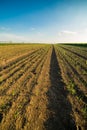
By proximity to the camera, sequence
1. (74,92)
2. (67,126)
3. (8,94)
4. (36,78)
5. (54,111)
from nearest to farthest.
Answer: (67,126)
(54,111)
(8,94)
(74,92)
(36,78)

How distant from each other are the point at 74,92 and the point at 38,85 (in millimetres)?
1879

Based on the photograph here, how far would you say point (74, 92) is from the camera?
19.2 feet

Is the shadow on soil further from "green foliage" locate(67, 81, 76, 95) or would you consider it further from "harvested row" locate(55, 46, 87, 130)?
Answer: "green foliage" locate(67, 81, 76, 95)

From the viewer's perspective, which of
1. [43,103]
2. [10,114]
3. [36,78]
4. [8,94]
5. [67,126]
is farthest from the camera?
[36,78]

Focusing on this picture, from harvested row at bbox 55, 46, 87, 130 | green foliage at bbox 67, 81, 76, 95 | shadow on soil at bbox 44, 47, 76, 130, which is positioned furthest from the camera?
green foliage at bbox 67, 81, 76, 95

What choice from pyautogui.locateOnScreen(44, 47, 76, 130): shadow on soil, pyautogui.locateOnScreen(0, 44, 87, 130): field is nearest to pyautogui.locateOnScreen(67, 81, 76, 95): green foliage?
pyautogui.locateOnScreen(0, 44, 87, 130): field

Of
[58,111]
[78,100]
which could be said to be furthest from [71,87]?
[58,111]

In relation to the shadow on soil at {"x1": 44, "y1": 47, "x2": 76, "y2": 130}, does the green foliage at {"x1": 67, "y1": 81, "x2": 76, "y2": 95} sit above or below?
below

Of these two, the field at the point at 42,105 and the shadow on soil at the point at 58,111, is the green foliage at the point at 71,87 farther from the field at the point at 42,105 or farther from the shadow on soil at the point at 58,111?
the shadow on soil at the point at 58,111

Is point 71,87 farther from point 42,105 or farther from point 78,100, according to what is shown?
point 42,105

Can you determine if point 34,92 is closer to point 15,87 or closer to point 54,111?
point 15,87

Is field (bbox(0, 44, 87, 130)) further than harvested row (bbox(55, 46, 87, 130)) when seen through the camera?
No

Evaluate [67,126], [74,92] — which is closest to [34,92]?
[74,92]

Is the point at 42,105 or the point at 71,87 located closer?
the point at 42,105
